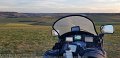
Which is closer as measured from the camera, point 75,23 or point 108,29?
point 108,29

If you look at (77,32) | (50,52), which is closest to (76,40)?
(77,32)

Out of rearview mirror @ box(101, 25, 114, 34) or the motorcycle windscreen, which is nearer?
rearview mirror @ box(101, 25, 114, 34)

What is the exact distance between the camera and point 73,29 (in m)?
6.33

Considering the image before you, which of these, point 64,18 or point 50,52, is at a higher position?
point 64,18

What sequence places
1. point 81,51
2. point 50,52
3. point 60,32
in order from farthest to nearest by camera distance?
point 60,32 < point 50,52 < point 81,51

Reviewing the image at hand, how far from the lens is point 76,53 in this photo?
5.45 metres

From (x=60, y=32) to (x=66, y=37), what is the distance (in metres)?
0.43

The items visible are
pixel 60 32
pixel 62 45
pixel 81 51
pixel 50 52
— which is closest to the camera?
pixel 81 51

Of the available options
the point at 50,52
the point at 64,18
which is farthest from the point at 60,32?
the point at 50,52

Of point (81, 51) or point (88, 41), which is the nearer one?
point (81, 51)

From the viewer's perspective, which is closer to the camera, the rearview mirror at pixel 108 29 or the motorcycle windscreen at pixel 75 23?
the rearview mirror at pixel 108 29

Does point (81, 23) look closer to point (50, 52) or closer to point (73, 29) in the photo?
point (73, 29)

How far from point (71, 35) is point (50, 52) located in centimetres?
66

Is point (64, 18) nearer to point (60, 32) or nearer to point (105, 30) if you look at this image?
point (60, 32)
